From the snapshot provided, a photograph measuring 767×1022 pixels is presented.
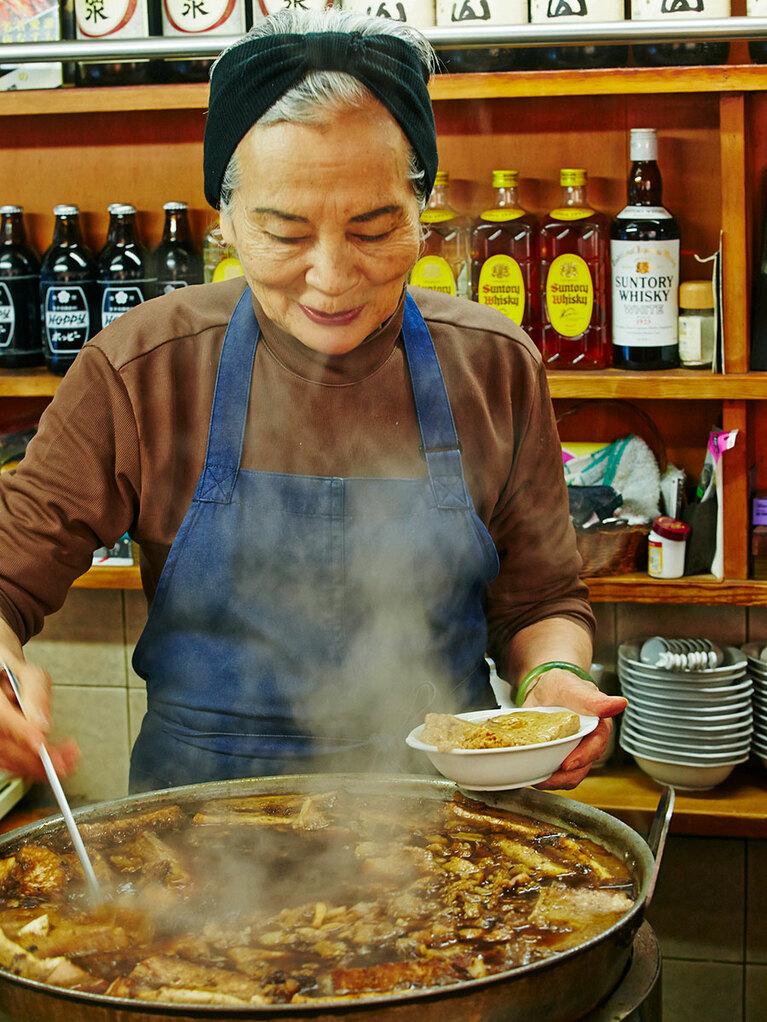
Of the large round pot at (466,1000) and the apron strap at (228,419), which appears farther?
the apron strap at (228,419)

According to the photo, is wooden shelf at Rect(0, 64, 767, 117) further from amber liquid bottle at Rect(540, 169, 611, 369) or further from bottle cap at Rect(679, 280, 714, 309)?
bottle cap at Rect(679, 280, 714, 309)

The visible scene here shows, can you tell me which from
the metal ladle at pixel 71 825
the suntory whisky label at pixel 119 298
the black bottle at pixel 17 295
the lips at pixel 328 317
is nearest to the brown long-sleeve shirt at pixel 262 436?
the lips at pixel 328 317

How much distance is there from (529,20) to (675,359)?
0.85 meters

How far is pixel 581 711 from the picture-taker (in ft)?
5.47

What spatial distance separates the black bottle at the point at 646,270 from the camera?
2.70 metres

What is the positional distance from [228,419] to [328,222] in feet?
1.42

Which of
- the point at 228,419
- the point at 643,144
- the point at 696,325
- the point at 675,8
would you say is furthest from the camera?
the point at 696,325

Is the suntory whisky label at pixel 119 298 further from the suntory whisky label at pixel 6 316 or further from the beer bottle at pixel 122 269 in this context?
the suntory whisky label at pixel 6 316

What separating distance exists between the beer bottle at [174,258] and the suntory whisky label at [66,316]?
0.20 m

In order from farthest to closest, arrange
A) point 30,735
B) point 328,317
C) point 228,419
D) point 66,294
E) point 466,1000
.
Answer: point 66,294
point 228,419
point 328,317
point 30,735
point 466,1000

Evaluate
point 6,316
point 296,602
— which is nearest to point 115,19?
point 6,316

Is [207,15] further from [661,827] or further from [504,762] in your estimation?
[661,827]

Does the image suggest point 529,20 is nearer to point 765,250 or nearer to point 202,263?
point 765,250

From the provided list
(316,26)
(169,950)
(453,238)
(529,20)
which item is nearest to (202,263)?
(453,238)
